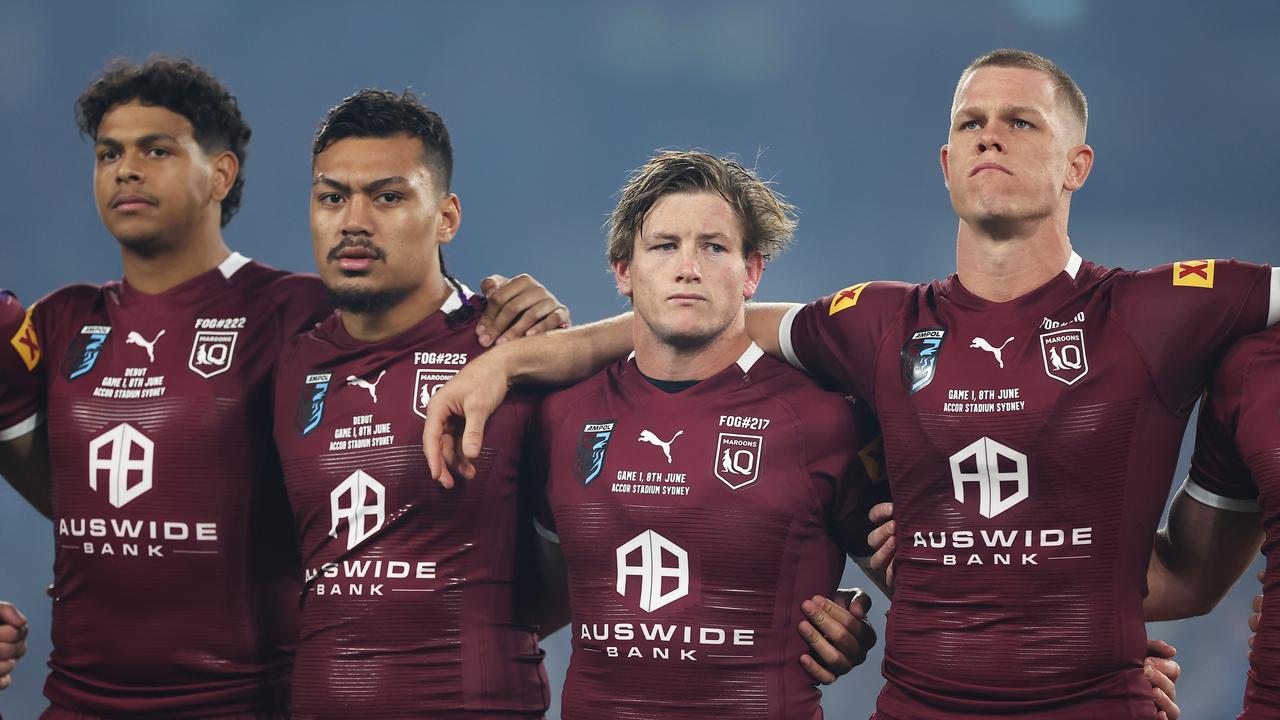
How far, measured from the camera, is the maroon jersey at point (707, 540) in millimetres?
3291

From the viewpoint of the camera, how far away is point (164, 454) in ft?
12.8

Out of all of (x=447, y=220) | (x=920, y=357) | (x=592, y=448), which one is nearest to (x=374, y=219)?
(x=447, y=220)

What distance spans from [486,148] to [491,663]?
8.33 m

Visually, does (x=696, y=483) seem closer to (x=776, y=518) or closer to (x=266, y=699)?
(x=776, y=518)

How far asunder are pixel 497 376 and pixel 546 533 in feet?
1.63

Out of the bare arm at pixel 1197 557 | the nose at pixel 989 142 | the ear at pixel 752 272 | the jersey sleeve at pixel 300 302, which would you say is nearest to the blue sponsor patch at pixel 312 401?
the jersey sleeve at pixel 300 302

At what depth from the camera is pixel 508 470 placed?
371 cm

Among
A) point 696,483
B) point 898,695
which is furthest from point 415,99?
point 898,695

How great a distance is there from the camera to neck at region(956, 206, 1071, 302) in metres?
3.30

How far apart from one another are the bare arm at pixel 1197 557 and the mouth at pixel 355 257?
224 cm

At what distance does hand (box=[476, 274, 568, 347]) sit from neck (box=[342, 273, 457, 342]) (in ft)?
0.55

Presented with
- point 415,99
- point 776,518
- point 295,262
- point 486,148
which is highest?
point 486,148

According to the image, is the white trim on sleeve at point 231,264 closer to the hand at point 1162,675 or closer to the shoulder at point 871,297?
the shoulder at point 871,297

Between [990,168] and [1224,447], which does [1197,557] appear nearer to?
[1224,447]
